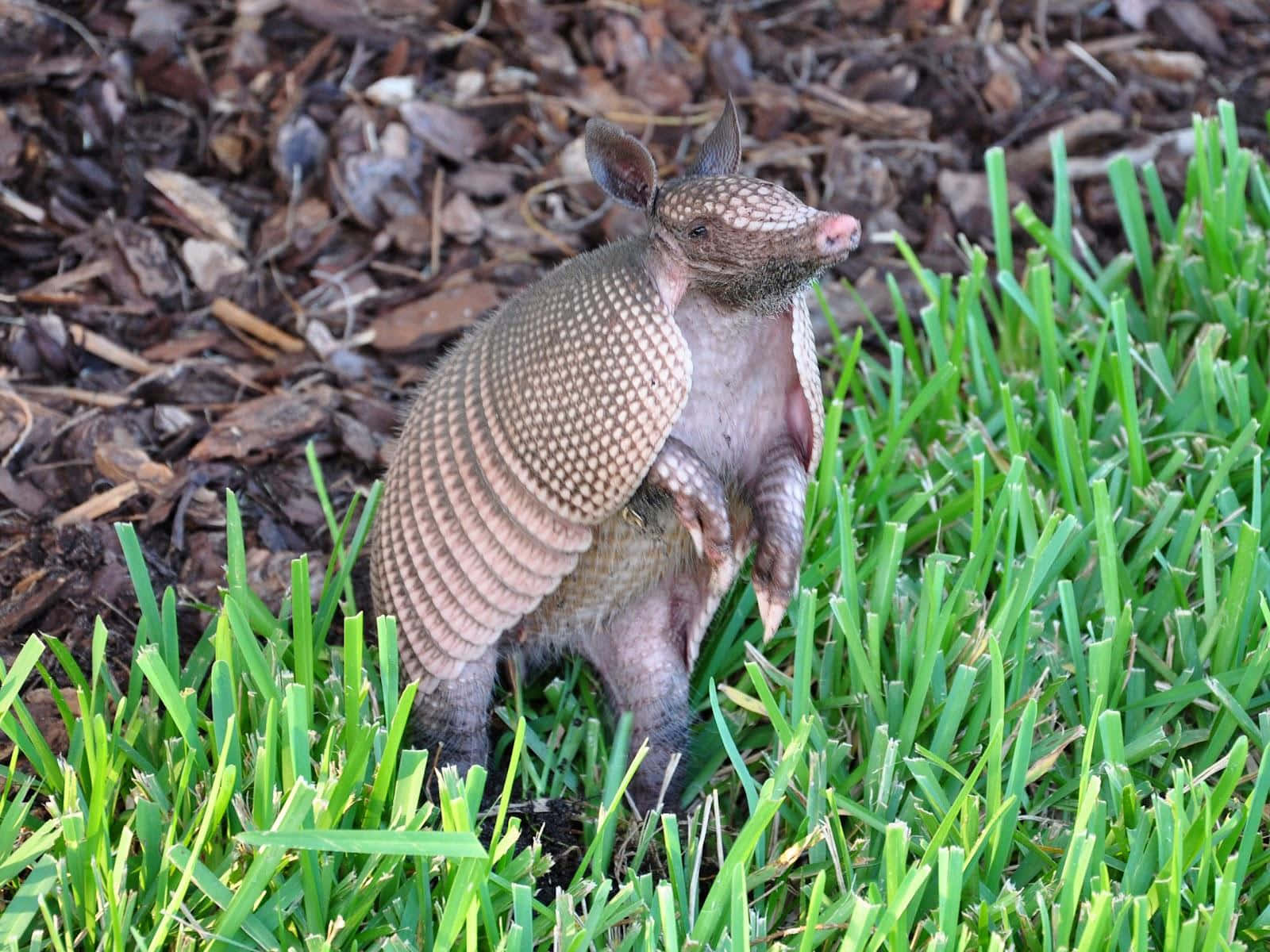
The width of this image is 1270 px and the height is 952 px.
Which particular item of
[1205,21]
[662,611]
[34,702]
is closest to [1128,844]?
[662,611]

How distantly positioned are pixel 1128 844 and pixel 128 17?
183 inches

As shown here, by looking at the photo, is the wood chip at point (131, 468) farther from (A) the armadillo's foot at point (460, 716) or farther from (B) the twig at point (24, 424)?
(A) the armadillo's foot at point (460, 716)

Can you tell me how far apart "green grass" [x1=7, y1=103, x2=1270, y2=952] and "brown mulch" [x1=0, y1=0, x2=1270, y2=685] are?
2.10 ft

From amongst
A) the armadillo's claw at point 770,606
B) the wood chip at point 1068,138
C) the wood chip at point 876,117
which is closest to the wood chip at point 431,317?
the wood chip at point 876,117

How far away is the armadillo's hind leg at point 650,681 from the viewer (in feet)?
12.0

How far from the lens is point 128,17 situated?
5707 millimetres

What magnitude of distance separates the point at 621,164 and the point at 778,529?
87 centimetres

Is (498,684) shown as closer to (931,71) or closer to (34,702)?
(34,702)

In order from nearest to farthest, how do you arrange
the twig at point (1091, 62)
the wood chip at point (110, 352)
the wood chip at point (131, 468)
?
the wood chip at point (131, 468), the wood chip at point (110, 352), the twig at point (1091, 62)

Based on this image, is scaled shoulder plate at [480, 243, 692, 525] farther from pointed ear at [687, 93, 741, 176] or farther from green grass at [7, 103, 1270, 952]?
green grass at [7, 103, 1270, 952]

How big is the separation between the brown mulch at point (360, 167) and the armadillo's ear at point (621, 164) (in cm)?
142

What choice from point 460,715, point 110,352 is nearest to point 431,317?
point 110,352

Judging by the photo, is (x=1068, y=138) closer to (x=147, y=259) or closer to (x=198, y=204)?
(x=198, y=204)

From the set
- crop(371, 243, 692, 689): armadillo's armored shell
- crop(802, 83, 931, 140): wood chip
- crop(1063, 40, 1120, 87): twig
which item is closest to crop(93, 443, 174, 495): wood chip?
crop(371, 243, 692, 689): armadillo's armored shell
